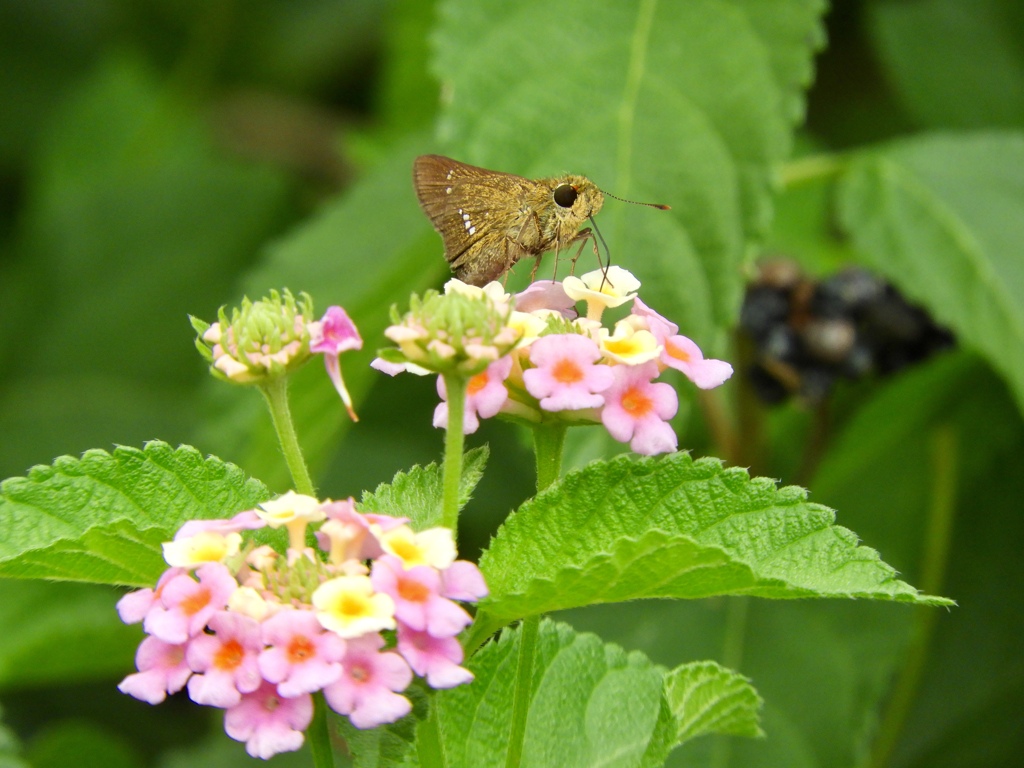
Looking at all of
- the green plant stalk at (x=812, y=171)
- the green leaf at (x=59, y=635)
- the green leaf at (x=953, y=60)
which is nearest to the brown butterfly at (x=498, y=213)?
the green plant stalk at (x=812, y=171)

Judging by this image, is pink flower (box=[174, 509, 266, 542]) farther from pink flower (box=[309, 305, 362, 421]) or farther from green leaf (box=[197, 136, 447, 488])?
green leaf (box=[197, 136, 447, 488])

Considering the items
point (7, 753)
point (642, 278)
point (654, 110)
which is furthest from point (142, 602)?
point (654, 110)

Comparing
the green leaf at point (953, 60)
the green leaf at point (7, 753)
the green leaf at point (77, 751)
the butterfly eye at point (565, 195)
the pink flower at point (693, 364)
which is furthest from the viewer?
the green leaf at point (953, 60)

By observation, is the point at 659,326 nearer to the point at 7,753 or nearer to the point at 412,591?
the point at 412,591

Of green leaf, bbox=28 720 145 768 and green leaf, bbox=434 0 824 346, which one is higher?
green leaf, bbox=434 0 824 346

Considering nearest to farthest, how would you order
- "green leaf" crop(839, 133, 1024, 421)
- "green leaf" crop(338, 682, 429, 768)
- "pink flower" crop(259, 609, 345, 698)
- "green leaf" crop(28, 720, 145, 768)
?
"pink flower" crop(259, 609, 345, 698) < "green leaf" crop(338, 682, 429, 768) < "green leaf" crop(839, 133, 1024, 421) < "green leaf" crop(28, 720, 145, 768)

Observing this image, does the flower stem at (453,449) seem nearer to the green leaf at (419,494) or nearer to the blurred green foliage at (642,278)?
the green leaf at (419,494)

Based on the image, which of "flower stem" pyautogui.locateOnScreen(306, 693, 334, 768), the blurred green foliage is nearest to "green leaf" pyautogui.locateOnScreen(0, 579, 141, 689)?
the blurred green foliage
